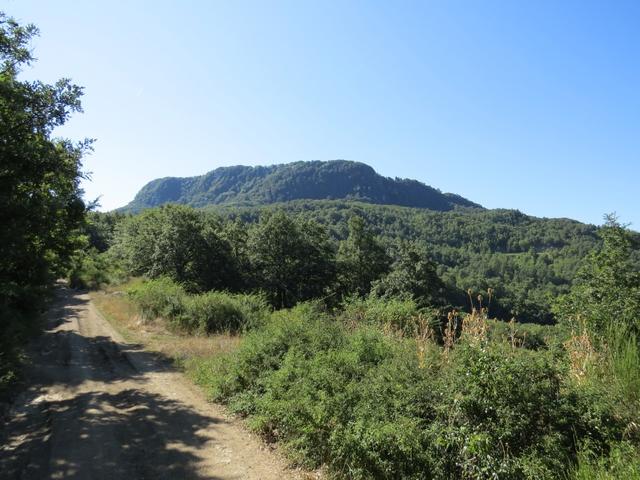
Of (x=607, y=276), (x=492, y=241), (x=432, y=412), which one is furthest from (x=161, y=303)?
(x=492, y=241)

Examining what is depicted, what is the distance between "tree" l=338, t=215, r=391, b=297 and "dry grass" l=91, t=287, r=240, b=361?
28.6 metres

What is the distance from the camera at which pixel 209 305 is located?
1827 cm

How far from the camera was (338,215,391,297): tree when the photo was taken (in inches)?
1921

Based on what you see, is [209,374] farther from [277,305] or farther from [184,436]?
[277,305]

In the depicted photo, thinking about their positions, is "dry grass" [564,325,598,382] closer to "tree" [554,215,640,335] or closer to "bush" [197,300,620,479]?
"bush" [197,300,620,479]

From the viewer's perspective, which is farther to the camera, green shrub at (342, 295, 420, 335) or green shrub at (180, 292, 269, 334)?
green shrub at (180, 292, 269, 334)

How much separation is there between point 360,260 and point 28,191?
40097 mm

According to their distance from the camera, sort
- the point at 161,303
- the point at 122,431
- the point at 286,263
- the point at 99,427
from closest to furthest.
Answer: the point at 122,431 → the point at 99,427 → the point at 161,303 → the point at 286,263

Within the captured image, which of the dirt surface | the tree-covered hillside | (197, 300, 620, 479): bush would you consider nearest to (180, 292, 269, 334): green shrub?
the dirt surface

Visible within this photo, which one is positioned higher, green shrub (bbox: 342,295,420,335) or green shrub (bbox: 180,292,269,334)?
green shrub (bbox: 342,295,420,335)

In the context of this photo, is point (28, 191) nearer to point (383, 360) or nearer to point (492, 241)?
point (383, 360)

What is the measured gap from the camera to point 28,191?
1298cm

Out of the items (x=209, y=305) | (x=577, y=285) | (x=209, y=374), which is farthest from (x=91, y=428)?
(x=577, y=285)

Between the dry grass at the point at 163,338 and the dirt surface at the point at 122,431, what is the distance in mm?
1210
